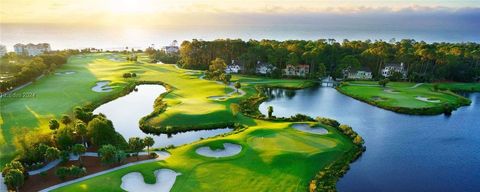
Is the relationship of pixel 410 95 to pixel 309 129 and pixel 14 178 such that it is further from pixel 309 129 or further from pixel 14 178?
pixel 14 178

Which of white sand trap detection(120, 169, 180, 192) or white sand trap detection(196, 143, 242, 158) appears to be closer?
white sand trap detection(120, 169, 180, 192)

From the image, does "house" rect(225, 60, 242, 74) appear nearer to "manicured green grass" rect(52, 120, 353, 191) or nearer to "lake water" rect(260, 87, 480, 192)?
"lake water" rect(260, 87, 480, 192)

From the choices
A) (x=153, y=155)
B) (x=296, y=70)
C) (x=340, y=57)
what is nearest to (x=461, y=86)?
(x=340, y=57)

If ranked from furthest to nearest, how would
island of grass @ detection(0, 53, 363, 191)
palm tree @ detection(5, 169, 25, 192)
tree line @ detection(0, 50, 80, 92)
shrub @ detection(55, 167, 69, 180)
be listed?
tree line @ detection(0, 50, 80, 92) < island of grass @ detection(0, 53, 363, 191) < shrub @ detection(55, 167, 69, 180) < palm tree @ detection(5, 169, 25, 192)

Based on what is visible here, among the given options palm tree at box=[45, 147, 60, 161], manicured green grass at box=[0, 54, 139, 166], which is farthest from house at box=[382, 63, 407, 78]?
palm tree at box=[45, 147, 60, 161]

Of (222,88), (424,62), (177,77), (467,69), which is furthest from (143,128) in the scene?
(467,69)

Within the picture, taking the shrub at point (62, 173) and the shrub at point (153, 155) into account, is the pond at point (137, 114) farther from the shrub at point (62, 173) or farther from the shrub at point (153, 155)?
the shrub at point (62, 173)

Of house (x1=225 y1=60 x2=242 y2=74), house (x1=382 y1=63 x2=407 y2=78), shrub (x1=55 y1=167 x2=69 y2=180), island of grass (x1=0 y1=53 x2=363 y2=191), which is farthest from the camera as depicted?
house (x1=225 y1=60 x2=242 y2=74)

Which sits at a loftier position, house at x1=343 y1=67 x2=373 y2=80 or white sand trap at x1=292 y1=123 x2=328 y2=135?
house at x1=343 y1=67 x2=373 y2=80
